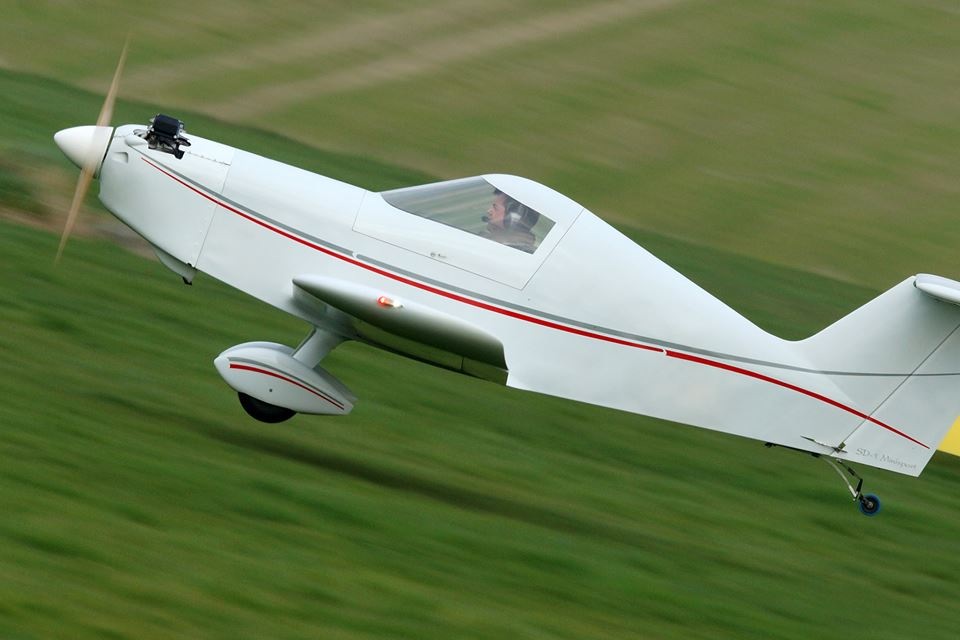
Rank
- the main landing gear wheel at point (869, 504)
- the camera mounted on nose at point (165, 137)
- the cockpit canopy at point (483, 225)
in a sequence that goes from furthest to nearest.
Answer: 1. the main landing gear wheel at point (869, 504)
2. the camera mounted on nose at point (165, 137)
3. the cockpit canopy at point (483, 225)

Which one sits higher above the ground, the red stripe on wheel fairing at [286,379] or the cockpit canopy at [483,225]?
the cockpit canopy at [483,225]

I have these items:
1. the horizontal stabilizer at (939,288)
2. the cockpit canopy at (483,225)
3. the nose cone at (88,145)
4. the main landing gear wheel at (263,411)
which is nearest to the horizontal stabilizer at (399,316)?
the cockpit canopy at (483,225)

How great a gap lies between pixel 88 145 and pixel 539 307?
3856 millimetres

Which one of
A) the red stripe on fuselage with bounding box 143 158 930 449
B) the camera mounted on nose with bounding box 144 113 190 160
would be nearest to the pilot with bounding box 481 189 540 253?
the red stripe on fuselage with bounding box 143 158 930 449

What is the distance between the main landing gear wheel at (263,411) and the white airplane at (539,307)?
22.6 inches

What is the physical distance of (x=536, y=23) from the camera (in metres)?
39.7

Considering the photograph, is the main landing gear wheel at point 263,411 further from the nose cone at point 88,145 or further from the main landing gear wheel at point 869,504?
the main landing gear wheel at point 869,504

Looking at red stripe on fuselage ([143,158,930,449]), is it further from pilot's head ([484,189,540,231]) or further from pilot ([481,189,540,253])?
pilot's head ([484,189,540,231])

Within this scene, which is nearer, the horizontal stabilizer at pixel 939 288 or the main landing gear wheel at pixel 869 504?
the horizontal stabilizer at pixel 939 288

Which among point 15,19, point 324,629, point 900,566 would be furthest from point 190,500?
point 15,19

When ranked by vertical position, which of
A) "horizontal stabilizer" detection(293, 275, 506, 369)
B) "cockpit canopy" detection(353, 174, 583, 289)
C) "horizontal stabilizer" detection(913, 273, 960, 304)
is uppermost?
"horizontal stabilizer" detection(913, 273, 960, 304)

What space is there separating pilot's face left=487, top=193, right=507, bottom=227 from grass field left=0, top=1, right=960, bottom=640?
231cm

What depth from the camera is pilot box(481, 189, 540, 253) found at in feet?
36.2

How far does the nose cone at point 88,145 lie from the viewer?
1129 cm
